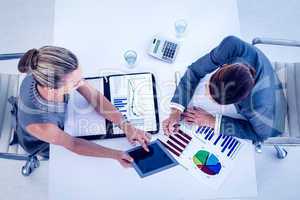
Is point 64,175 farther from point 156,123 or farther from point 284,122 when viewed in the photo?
point 284,122

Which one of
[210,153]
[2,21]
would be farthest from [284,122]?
[2,21]

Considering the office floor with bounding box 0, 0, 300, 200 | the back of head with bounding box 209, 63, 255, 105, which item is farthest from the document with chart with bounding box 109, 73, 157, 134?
the office floor with bounding box 0, 0, 300, 200

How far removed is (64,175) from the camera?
5.09 feet

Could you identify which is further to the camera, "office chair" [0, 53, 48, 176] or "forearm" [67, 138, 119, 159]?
"office chair" [0, 53, 48, 176]

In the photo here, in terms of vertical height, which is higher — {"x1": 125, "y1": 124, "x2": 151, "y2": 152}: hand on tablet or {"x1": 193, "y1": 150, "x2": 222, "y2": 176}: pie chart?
{"x1": 125, "y1": 124, "x2": 151, "y2": 152}: hand on tablet

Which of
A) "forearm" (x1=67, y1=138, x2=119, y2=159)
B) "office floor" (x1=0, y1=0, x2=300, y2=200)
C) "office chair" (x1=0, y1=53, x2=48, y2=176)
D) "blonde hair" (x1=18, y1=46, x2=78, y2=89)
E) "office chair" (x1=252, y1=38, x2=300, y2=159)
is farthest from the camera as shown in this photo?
"office floor" (x1=0, y1=0, x2=300, y2=200)

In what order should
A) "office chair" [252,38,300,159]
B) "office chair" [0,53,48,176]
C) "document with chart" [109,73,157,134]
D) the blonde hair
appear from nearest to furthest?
the blonde hair
"document with chart" [109,73,157,134]
"office chair" [0,53,48,176]
"office chair" [252,38,300,159]

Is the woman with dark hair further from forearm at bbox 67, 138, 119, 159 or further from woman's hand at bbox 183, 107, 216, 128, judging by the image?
woman's hand at bbox 183, 107, 216, 128

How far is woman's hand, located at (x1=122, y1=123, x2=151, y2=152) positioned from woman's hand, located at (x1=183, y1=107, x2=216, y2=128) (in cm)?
23

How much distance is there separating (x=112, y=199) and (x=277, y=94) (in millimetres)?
995

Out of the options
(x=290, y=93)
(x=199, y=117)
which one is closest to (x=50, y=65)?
(x=199, y=117)

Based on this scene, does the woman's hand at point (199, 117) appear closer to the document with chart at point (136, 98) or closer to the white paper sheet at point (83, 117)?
the document with chart at point (136, 98)

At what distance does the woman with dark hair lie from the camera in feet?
4.40

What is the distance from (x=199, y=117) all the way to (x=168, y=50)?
0.38 m
